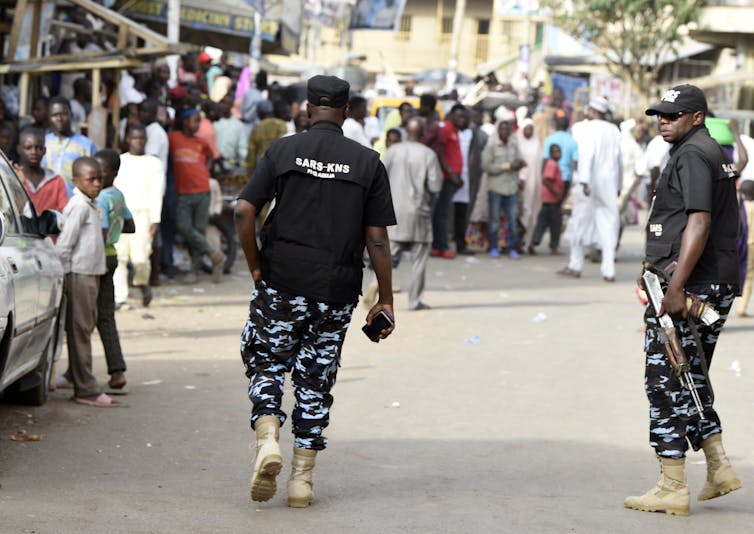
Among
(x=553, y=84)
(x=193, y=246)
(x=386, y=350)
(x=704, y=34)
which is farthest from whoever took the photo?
(x=553, y=84)

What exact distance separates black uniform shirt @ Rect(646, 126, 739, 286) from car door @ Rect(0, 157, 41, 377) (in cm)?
306

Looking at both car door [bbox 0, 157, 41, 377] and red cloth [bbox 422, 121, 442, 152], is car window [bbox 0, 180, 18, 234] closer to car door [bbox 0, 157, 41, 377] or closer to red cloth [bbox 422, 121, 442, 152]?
car door [bbox 0, 157, 41, 377]

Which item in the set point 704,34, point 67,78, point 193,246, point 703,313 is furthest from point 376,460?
point 704,34

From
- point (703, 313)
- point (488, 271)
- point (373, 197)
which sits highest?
point (373, 197)

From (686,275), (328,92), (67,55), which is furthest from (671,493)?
(67,55)

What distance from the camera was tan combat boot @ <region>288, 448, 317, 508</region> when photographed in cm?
612

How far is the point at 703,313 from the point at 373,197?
1534 millimetres

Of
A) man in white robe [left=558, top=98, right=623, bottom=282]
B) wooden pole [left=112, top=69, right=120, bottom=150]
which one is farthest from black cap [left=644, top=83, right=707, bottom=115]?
man in white robe [left=558, top=98, right=623, bottom=282]

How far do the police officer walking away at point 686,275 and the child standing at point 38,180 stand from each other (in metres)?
4.46

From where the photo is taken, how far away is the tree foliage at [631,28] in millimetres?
40969

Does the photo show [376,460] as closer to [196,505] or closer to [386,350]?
[196,505]

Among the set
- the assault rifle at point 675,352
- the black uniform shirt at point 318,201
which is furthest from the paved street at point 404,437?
the black uniform shirt at point 318,201

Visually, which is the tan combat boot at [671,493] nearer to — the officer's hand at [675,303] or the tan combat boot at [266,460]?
the officer's hand at [675,303]

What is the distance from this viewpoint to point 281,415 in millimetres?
6109
